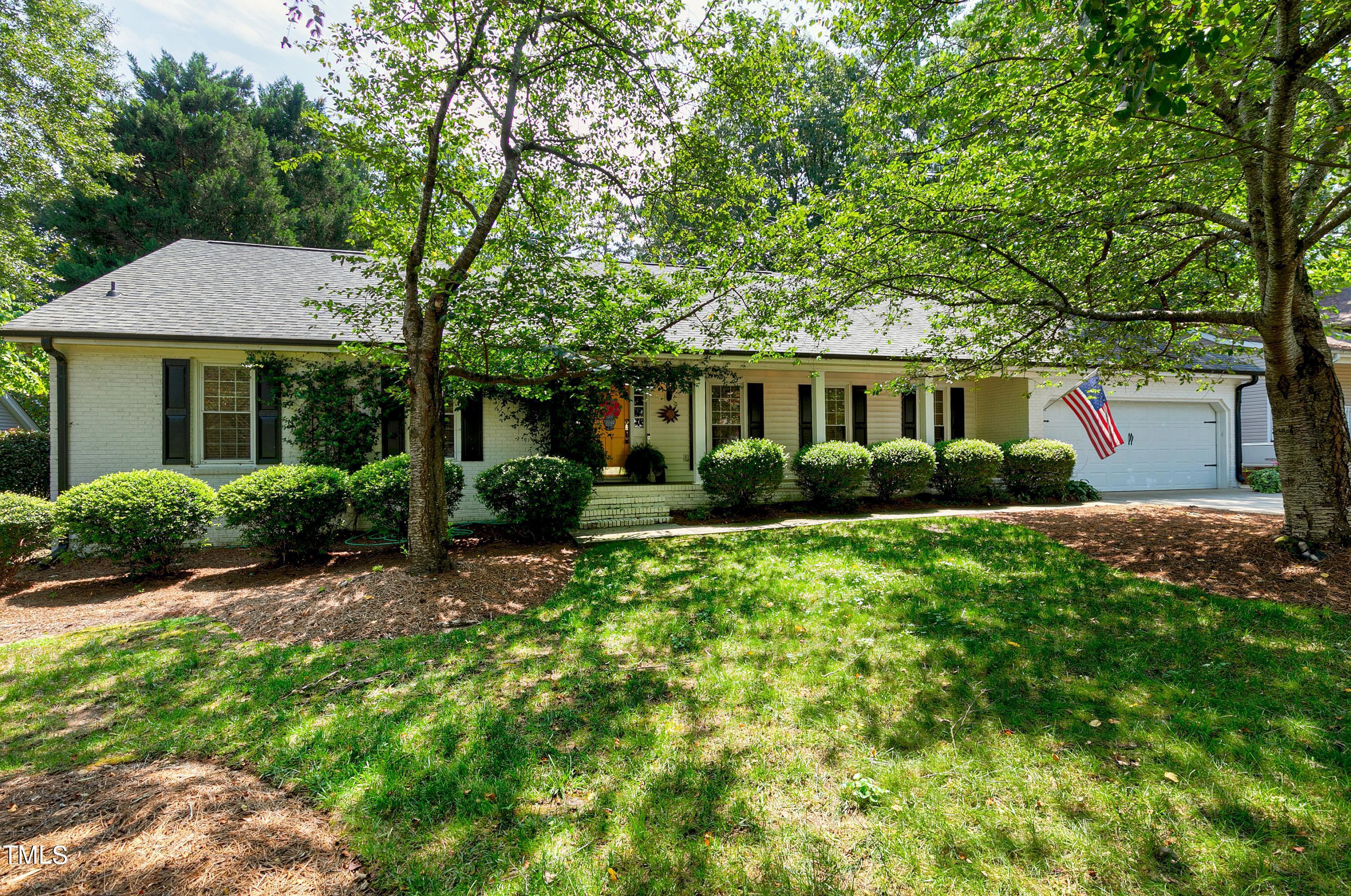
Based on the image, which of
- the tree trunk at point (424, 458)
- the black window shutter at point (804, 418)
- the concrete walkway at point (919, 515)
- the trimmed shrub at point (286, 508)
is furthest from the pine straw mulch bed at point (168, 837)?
the black window shutter at point (804, 418)

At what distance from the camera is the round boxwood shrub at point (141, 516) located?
21.7 feet

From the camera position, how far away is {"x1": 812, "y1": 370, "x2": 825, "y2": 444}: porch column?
40.6 feet

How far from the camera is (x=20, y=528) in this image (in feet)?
22.9

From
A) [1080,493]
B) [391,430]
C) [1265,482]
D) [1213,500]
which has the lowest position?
[1213,500]

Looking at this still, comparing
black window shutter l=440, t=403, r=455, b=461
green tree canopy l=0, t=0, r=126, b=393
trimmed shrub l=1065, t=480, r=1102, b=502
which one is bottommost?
trimmed shrub l=1065, t=480, r=1102, b=502

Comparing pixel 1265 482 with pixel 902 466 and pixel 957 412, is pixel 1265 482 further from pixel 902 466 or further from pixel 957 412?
pixel 902 466

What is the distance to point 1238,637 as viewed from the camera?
4191 millimetres

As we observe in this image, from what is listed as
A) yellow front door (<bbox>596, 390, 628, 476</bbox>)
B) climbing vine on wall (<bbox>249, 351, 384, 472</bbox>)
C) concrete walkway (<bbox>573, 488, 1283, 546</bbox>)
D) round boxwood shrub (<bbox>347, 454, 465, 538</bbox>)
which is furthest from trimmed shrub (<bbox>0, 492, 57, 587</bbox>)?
yellow front door (<bbox>596, 390, 628, 476</bbox>)

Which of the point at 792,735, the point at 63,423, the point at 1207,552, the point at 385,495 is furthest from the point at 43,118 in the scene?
the point at 1207,552

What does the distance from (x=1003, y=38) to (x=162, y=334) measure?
12044mm

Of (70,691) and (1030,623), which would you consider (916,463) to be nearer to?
(1030,623)

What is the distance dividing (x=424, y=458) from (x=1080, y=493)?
13379mm

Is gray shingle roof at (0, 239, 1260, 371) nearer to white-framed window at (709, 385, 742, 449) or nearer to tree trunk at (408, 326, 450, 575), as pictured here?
white-framed window at (709, 385, 742, 449)

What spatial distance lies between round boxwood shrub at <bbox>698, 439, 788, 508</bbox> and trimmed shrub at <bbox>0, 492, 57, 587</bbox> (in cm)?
921
